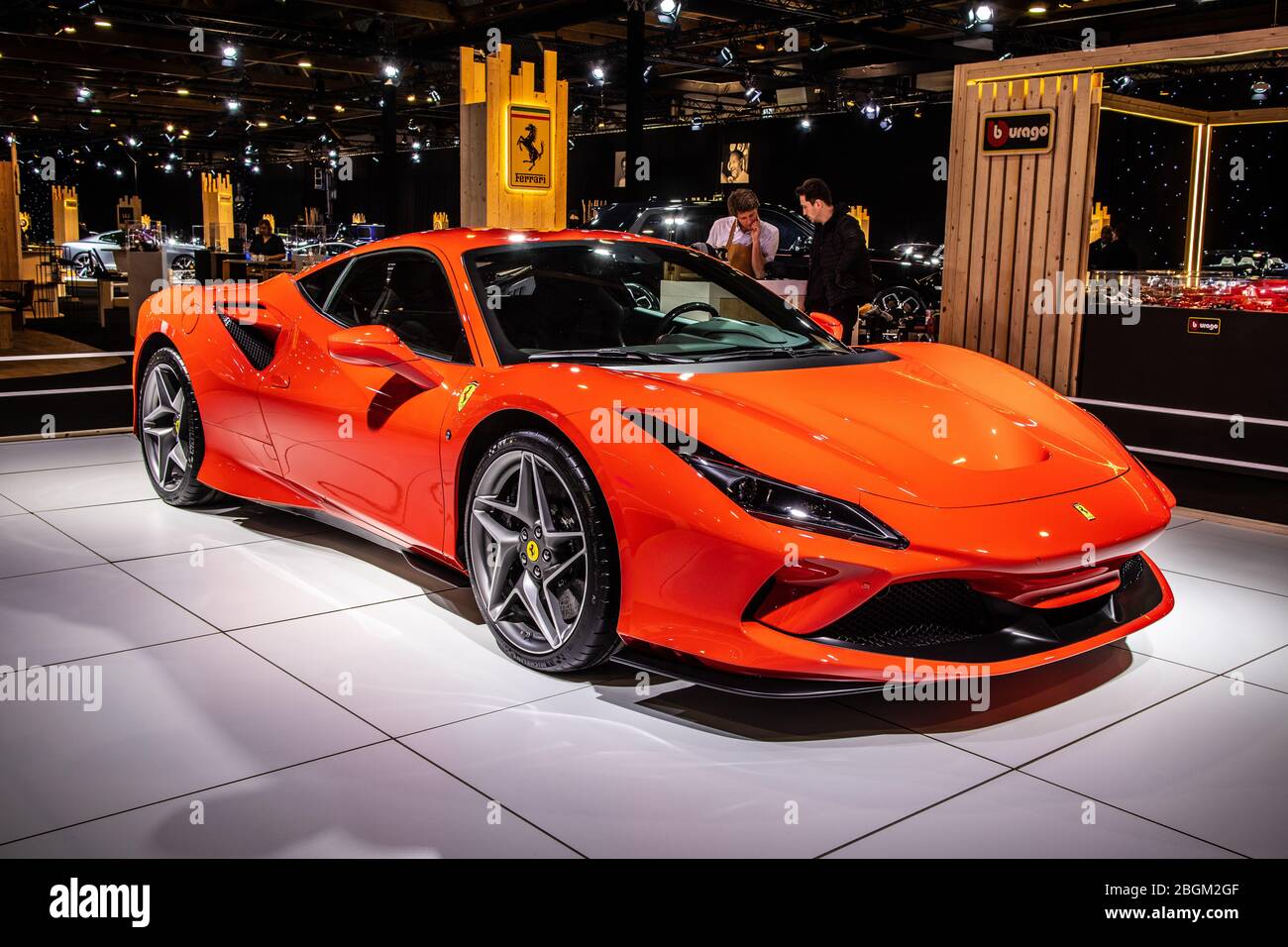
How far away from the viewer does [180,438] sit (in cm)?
494

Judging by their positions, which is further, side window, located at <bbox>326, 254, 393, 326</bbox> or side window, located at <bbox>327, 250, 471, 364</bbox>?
side window, located at <bbox>326, 254, 393, 326</bbox>

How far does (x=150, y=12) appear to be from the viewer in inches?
620

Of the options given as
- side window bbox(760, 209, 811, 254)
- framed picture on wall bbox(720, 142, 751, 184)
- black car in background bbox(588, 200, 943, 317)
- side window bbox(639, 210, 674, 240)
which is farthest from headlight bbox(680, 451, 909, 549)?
framed picture on wall bbox(720, 142, 751, 184)

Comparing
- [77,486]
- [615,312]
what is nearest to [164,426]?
[77,486]

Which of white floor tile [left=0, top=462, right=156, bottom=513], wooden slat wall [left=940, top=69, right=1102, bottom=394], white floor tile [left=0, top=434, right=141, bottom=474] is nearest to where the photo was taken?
white floor tile [left=0, top=462, right=156, bottom=513]

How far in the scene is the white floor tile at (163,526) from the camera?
4.53m

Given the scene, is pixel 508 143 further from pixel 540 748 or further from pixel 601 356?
pixel 540 748

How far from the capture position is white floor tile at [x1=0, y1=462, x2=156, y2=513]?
17.2 ft

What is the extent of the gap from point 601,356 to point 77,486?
343 centimetres

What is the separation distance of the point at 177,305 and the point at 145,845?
327 centimetres

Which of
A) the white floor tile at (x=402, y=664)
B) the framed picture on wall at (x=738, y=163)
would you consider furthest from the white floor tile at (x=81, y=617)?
the framed picture on wall at (x=738, y=163)

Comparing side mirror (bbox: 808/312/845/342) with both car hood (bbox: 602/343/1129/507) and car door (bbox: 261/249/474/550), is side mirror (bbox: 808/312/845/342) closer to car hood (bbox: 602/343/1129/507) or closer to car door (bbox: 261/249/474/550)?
car hood (bbox: 602/343/1129/507)

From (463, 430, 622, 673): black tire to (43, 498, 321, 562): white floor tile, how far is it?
195 centimetres

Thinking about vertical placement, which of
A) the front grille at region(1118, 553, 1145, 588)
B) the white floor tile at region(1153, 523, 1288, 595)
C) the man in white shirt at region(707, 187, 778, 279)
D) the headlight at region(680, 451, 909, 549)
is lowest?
the white floor tile at region(1153, 523, 1288, 595)
